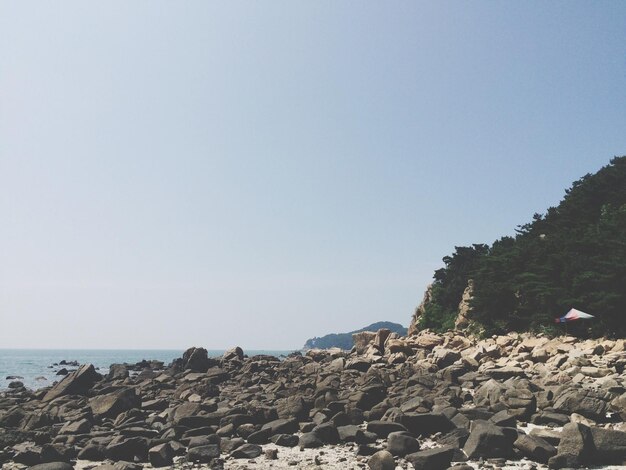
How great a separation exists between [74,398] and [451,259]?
34.8 m

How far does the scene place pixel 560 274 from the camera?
25.3 metres

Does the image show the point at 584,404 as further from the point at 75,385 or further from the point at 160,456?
the point at 75,385

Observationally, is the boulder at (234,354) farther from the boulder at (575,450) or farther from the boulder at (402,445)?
the boulder at (575,450)

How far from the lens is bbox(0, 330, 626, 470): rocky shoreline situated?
9.06 m

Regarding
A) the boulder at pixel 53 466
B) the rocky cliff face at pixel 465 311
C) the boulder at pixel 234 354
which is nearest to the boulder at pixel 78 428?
the boulder at pixel 53 466

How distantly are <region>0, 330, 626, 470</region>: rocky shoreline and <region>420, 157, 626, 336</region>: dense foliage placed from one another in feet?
8.24

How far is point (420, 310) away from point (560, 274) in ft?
74.5

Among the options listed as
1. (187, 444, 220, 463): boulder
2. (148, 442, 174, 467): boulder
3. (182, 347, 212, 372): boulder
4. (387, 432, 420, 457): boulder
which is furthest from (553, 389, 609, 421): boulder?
(182, 347, 212, 372): boulder

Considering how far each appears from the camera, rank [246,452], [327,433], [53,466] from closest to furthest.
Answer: [53,466] → [246,452] → [327,433]

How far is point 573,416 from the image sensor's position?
10.6 metres

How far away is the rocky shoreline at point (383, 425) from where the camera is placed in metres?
9.06

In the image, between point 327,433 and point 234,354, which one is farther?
point 234,354

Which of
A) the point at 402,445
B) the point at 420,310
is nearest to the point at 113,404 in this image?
the point at 402,445

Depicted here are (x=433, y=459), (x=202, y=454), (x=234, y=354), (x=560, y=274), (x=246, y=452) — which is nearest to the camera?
(x=433, y=459)
